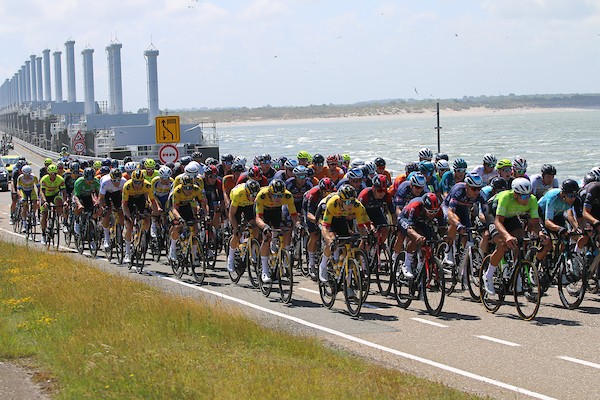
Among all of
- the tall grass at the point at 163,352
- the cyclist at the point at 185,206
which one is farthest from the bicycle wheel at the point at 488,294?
the cyclist at the point at 185,206

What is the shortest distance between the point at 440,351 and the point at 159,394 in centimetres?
387

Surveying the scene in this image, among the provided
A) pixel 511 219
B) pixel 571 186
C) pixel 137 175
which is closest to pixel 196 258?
pixel 137 175

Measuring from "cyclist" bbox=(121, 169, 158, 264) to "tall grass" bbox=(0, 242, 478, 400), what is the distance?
3575 millimetres

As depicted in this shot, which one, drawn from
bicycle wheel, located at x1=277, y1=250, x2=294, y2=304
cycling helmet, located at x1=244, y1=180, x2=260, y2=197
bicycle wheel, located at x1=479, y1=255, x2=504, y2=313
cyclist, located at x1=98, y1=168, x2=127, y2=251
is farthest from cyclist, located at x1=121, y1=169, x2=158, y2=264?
bicycle wheel, located at x1=479, y1=255, x2=504, y2=313

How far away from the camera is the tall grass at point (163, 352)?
29.6 ft

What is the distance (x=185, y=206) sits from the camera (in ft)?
57.9

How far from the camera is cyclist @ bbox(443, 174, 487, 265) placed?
47.9ft

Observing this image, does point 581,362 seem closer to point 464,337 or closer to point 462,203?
point 464,337

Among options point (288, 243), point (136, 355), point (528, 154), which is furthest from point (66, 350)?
point (528, 154)

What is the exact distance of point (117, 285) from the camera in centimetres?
1521

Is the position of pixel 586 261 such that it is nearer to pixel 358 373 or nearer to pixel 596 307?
pixel 596 307

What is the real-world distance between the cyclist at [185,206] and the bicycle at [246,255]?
857mm

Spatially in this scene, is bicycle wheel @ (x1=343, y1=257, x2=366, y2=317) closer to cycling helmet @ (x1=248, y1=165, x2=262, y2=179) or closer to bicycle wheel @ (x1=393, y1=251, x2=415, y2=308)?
bicycle wheel @ (x1=393, y1=251, x2=415, y2=308)

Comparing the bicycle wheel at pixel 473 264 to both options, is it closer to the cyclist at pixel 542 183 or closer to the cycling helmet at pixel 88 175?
the cyclist at pixel 542 183
